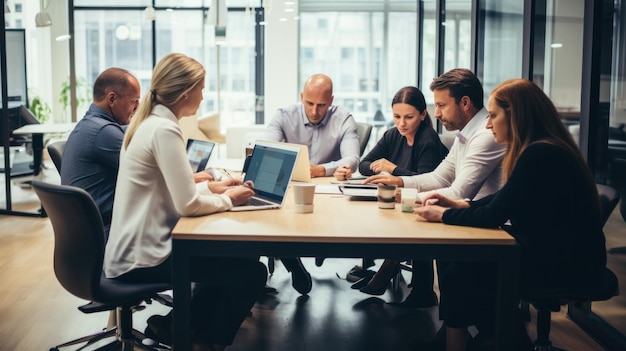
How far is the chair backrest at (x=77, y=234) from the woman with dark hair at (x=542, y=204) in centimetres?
122

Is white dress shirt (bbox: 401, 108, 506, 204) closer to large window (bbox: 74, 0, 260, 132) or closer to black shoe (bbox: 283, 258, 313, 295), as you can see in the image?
black shoe (bbox: 283, 258, 313, 295)

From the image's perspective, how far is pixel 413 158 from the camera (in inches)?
163

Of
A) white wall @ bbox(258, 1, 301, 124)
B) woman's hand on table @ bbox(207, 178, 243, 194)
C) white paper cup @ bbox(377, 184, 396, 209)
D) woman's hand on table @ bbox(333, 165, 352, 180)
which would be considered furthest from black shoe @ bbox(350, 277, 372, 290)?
white wall @ bbox(258, 1, 301, 124)

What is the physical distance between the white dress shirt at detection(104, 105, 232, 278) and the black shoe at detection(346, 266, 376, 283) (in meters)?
2.14

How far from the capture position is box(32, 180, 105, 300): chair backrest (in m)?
2.47

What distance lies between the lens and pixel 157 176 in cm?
267

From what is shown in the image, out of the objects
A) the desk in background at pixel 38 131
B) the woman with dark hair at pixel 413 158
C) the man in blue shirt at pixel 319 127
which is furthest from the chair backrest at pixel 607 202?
the desk in background at pixel 38 131

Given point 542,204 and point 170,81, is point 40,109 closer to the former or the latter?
point 170,81

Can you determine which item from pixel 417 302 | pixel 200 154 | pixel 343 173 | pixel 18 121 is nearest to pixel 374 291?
pixel 417 302

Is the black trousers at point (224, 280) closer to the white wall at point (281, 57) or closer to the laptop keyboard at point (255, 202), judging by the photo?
the laptop keyboard at point (255, 202)

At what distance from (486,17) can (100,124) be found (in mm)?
3315

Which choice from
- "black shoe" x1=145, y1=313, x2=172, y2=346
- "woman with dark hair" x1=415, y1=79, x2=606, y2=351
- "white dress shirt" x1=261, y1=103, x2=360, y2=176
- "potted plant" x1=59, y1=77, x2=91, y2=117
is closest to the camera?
"woman with dark hair" x1=415, y1=79, x2=606, y2=351

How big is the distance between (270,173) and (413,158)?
52.6 inches

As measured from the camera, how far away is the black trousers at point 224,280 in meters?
2.71
